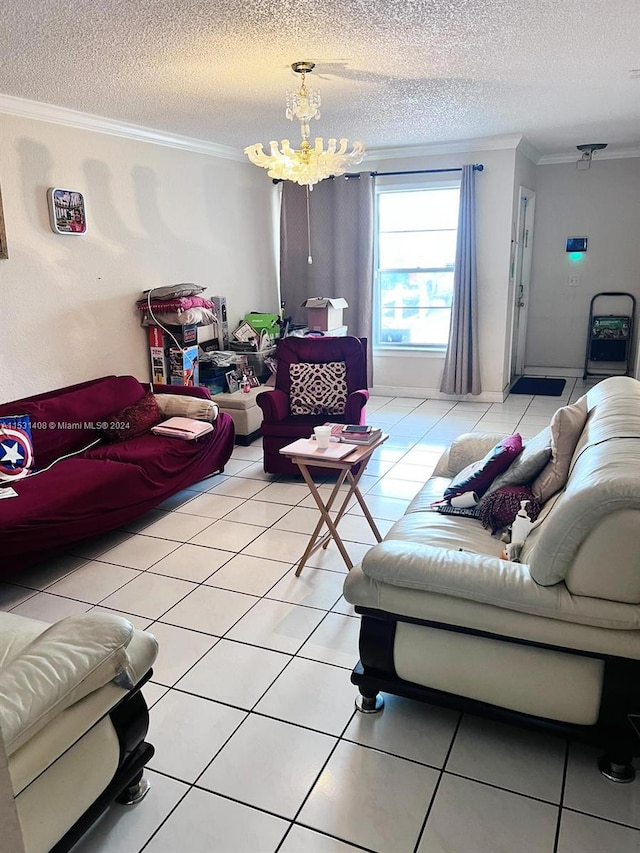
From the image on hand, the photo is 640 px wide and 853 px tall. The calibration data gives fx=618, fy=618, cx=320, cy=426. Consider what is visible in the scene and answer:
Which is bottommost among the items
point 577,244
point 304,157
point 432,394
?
point 432,394

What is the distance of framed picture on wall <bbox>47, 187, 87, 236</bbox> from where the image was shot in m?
3.93

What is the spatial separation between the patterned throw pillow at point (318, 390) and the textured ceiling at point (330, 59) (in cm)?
180

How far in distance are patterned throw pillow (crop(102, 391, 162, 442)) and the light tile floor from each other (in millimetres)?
890

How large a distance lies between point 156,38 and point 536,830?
3.28 meters

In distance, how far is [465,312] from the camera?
6.16 m

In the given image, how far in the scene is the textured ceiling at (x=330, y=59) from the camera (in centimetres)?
249

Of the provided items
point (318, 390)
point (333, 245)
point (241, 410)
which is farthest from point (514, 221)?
point (241, 410)

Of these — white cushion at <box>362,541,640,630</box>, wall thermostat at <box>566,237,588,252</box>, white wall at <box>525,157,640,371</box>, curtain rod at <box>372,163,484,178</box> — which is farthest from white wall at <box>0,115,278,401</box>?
wall thermostat at <box>566,237,588,252</box>

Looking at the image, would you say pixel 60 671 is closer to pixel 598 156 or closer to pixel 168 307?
pixel 168 307

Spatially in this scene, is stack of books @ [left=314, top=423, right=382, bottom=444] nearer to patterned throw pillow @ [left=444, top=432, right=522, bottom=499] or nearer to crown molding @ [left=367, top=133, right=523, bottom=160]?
patterned throw pillow @ [left=444, top=432, right=522, bottom=499]

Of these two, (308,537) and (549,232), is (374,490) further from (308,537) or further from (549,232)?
(549,232)

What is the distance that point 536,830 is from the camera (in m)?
1.69

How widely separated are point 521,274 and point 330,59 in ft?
14.5

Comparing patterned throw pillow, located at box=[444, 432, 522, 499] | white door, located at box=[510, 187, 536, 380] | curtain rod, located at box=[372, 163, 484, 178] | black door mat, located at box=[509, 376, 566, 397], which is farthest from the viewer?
black door mat, located at box=[509, 376, 566, 397]
